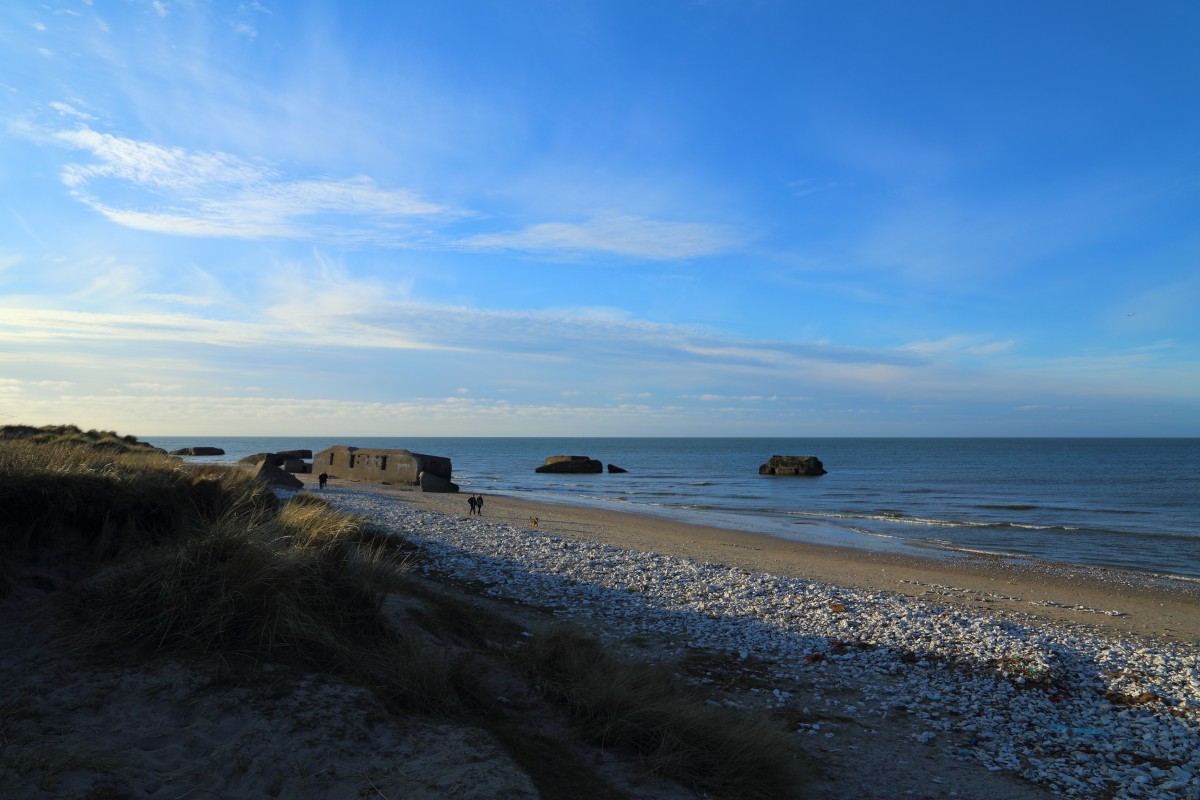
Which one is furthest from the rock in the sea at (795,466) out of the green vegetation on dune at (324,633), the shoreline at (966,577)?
the green vegetation on dune at (324,633)

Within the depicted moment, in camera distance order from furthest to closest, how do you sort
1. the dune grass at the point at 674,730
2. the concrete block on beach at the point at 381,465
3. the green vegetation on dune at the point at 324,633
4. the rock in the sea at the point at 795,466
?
the rock in the sea at the point at 795,466 < the concrete block on beach at the point at 381,465 < the green vegetation on dune at the point at 324,633 < the dune grass at the point at 674,730

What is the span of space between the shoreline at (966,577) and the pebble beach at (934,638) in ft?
0.28

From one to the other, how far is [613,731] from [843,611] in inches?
282

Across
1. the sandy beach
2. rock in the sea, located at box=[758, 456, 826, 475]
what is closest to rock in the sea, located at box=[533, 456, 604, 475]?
rock in the sea, located at box=[758, 456, 826, 475]

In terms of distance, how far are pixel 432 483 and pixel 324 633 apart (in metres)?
35.7

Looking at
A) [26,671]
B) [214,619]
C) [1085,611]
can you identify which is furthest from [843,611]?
[26,671]

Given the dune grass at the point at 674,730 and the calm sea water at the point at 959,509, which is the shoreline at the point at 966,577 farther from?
the dune grass at the point at 674,730

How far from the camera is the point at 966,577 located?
17328 mm

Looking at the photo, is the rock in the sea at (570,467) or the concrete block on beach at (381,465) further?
the rock in the sea at (570,467)

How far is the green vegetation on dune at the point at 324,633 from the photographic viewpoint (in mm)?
5273

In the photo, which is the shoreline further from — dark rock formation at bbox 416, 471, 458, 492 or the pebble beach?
dark rock formation at bbox 416, 471, 458, 492

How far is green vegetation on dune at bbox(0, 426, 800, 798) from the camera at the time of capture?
5273mm

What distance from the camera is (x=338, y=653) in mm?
5594

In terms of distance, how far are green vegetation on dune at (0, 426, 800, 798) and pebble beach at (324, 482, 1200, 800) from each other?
1743mm
